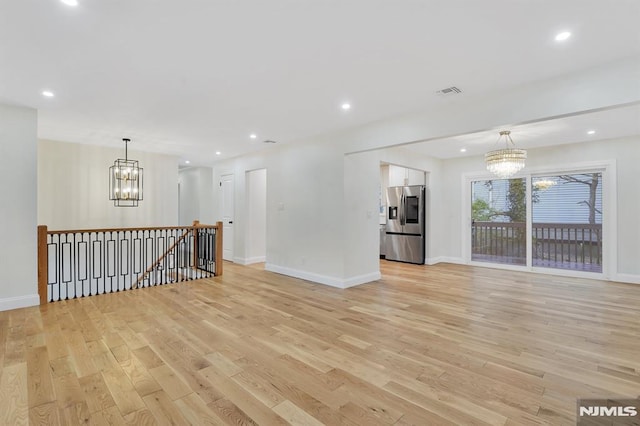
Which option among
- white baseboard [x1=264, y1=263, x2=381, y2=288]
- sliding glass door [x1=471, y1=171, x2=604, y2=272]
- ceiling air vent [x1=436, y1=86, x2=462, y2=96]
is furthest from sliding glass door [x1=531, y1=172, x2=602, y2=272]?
ceiling air vent [x1=436, y1=86, x2=462, y2=96]

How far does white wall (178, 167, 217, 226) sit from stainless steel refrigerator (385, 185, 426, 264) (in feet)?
16.4

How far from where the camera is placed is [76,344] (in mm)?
2824

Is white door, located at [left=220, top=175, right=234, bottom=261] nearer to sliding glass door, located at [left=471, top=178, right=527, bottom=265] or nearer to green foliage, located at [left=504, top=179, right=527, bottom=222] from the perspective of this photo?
sliding glass door, located at [left=471, top=178, right=527, bottom=265]

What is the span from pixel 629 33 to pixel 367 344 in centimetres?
317

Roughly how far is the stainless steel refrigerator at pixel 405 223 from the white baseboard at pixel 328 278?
2041 mm

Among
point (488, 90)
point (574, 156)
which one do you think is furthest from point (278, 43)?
point (574, 156)

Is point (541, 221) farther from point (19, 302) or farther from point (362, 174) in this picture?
point (19, 302)

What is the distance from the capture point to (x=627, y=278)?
5289 millimetres

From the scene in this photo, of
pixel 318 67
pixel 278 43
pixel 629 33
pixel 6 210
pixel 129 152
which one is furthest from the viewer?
pixel 129 152

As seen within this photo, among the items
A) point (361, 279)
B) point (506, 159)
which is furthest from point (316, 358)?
point (506, 159)

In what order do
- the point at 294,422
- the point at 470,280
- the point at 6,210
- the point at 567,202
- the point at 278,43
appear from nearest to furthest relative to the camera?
the point at 294,422 < the point at 278,43 < the point at 6,210 < the point at 470,280 < the point at 567,202

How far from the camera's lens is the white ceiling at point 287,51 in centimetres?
204

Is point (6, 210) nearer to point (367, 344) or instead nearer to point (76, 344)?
point (76, 344)

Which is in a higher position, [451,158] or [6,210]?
[451,158]
